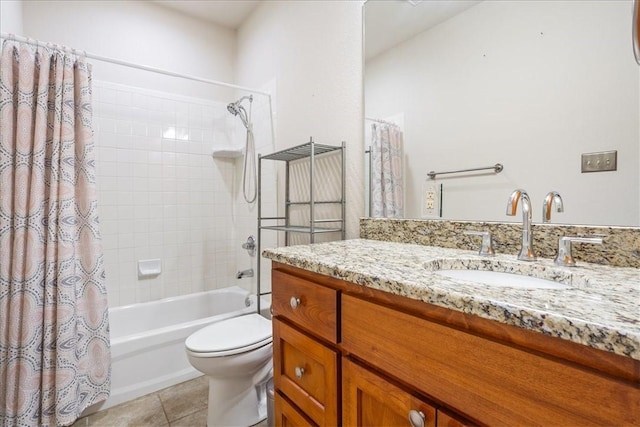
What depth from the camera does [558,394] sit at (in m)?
0.42

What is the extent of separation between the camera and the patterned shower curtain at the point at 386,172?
1.34m

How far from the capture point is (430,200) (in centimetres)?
121

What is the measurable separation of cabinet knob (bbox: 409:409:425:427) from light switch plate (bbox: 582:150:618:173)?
82 centimetres

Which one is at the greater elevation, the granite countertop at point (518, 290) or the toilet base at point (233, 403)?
the granite countertop at point (518, 290)

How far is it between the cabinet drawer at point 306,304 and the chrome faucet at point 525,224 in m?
0.57

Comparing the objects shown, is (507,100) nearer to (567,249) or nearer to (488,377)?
(567,249)

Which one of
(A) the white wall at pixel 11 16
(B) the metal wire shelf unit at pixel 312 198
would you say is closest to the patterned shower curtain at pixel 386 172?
(B) the metal wire shelf unit at pixel 312 198

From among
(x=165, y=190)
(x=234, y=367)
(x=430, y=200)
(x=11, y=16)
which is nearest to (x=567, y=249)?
(x=430, y=200)

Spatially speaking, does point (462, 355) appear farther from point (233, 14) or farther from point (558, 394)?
point (233, 14)

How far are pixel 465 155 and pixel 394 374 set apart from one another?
85 cm

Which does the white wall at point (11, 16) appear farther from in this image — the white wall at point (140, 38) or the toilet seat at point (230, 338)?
the toilet seat at point (230, 338)

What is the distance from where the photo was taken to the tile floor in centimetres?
147

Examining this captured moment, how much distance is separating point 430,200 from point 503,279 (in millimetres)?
464

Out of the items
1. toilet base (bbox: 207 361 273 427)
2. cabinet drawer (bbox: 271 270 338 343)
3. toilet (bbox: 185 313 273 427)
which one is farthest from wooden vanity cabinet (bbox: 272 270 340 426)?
toilet base (bbox: 207 361 273 427)
